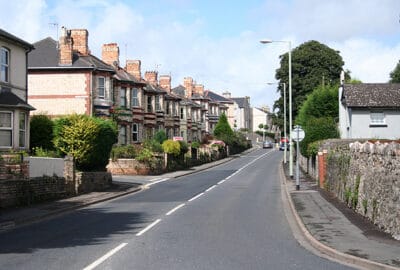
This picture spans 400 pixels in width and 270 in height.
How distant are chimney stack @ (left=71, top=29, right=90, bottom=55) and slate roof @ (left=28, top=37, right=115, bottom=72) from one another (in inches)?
32.5

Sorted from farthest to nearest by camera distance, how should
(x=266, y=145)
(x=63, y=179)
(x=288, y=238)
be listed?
(x=266, y=145)
(x=63, y=179)
(x=288, y=238)

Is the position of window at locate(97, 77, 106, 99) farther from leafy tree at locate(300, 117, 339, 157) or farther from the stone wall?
the stone wall

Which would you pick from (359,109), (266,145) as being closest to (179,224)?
(359,109)

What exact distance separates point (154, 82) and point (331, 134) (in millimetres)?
31737

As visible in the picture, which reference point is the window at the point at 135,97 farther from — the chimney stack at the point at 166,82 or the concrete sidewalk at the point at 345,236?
the concrete sidewalk at the point at 345,236

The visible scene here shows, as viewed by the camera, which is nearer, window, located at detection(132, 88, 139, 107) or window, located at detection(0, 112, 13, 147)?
window, located at detection(0, 112, 13, 147)

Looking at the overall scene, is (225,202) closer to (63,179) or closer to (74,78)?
(63,179)

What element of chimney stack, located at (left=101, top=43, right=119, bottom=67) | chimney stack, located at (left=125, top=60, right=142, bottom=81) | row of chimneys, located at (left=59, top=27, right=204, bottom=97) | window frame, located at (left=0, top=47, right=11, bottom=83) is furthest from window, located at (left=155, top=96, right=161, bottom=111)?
window frame, located at (left=0, top=47, right=11, bottom=83)

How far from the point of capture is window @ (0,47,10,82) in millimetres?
28188

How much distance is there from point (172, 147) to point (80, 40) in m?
12.8

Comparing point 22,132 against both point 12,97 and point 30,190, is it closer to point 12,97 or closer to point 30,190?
point 12,97

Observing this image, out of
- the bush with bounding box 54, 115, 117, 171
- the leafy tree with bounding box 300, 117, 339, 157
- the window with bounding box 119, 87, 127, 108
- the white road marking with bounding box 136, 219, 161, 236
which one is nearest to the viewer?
the white road marking with bounding box 136, 219, 161, 236

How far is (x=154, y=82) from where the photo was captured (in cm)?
6662

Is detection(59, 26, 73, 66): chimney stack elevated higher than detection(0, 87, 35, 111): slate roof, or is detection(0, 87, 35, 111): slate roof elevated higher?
detection(59, 26, 73, 66): chimney stack
